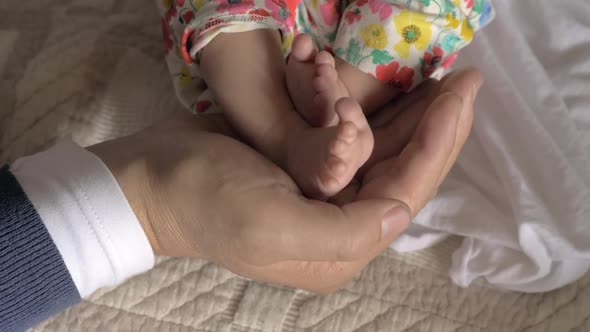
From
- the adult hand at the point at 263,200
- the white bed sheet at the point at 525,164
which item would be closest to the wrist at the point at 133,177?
the adult hand at the point at 263,200

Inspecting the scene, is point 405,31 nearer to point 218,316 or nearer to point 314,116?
point 314,116

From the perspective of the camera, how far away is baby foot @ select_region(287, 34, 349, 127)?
0.58m

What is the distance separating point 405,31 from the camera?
663mm

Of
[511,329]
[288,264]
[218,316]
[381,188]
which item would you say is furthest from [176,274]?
[511,329]

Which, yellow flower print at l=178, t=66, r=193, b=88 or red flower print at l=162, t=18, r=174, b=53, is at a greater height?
red flower print at l=162, t=18, r=174, b=53

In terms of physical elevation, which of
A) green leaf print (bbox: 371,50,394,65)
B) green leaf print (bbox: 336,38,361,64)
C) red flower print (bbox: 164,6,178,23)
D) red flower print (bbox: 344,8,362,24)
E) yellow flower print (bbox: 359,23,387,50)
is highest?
red flower print (bbox: 164,6,178,23)

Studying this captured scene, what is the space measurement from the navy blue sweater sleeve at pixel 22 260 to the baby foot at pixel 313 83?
11.2 inches

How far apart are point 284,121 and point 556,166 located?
1.16 ft

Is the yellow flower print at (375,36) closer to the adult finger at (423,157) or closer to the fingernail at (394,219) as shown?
the adult finger at (423,157)

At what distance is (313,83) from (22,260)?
0.32 metres

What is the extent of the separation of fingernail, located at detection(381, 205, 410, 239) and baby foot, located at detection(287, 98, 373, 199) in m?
0.05

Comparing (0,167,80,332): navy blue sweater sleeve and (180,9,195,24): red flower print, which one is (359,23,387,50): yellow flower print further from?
(0,167,80,332): navy blue sweater sleeve

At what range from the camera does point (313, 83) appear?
1.91 ft

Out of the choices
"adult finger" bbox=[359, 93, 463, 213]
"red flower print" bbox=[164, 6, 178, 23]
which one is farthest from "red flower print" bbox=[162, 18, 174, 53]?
"adult finger" bbox=[359, 93, 463, 213]
